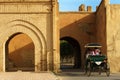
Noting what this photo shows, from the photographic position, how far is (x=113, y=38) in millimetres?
27453

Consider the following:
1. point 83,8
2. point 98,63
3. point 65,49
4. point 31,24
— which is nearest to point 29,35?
point 31,24

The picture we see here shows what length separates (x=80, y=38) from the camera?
37.5 m

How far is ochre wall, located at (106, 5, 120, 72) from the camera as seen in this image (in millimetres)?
27406

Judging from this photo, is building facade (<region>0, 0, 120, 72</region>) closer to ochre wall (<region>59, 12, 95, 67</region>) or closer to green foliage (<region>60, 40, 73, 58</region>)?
ochre wall (<region>59, 12, 95, 67</region>)

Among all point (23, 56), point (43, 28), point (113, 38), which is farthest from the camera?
point (23, 56)

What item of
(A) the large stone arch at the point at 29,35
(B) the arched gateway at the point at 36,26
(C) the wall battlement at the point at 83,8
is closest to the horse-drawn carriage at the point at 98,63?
(B) the arched gateway at the point at 36,26

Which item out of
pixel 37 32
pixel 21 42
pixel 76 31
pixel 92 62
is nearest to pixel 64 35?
pixel 76 31

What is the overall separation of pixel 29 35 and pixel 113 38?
6.07m

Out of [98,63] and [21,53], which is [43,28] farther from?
[21,53]

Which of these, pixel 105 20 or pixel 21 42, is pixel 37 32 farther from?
pixel 21 42

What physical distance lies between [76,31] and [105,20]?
984 centimetres

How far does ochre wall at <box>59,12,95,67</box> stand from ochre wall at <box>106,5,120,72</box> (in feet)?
31.1

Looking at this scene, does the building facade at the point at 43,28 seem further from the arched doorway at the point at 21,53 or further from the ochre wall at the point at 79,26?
the ochre wall at the point at 79,26

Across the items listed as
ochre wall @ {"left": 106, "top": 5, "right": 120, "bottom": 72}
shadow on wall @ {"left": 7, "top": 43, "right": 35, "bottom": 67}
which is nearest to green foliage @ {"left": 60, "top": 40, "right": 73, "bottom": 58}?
shadow on wall @ {"left": 7, "top": 43, "right": 35, "bottom": 67}
